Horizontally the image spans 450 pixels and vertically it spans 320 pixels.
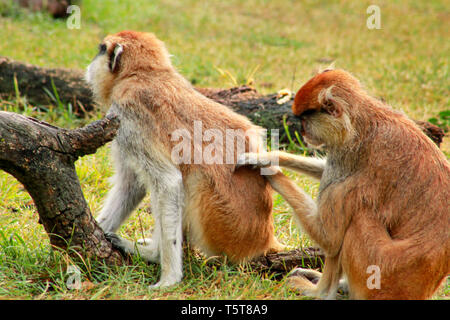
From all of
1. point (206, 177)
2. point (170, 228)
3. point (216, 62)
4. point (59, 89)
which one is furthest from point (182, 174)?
point (216, 62)

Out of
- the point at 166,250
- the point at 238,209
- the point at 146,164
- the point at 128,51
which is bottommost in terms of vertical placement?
the point at 166,250

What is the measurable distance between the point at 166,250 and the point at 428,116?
4486 mm

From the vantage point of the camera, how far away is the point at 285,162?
139 inches

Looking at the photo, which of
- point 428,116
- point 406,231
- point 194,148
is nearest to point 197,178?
point 194,148

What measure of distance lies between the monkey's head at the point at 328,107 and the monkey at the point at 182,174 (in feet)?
1.64

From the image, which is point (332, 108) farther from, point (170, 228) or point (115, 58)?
point (115, 58)

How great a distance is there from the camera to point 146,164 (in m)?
3.37

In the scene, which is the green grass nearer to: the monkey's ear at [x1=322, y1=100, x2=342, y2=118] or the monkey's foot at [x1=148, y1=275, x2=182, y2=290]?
the monkey's foot at [x1=148, y1=275, x2=182, y2=290]

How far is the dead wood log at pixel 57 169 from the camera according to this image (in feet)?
9.05

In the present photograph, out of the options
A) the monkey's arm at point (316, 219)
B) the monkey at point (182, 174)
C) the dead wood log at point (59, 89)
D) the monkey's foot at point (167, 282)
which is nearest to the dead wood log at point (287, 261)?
the monkey at point (182, 174)

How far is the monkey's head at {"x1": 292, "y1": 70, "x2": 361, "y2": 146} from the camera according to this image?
10.3 feet

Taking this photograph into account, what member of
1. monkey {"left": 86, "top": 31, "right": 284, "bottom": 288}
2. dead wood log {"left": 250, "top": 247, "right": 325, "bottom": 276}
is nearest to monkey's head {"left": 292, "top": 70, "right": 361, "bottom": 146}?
monkey {"left": 86, "top": 31, "right": 284, "bottom": 288}

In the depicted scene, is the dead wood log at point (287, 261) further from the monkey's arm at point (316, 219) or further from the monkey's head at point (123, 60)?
the monkey's head at point (123, 60)
